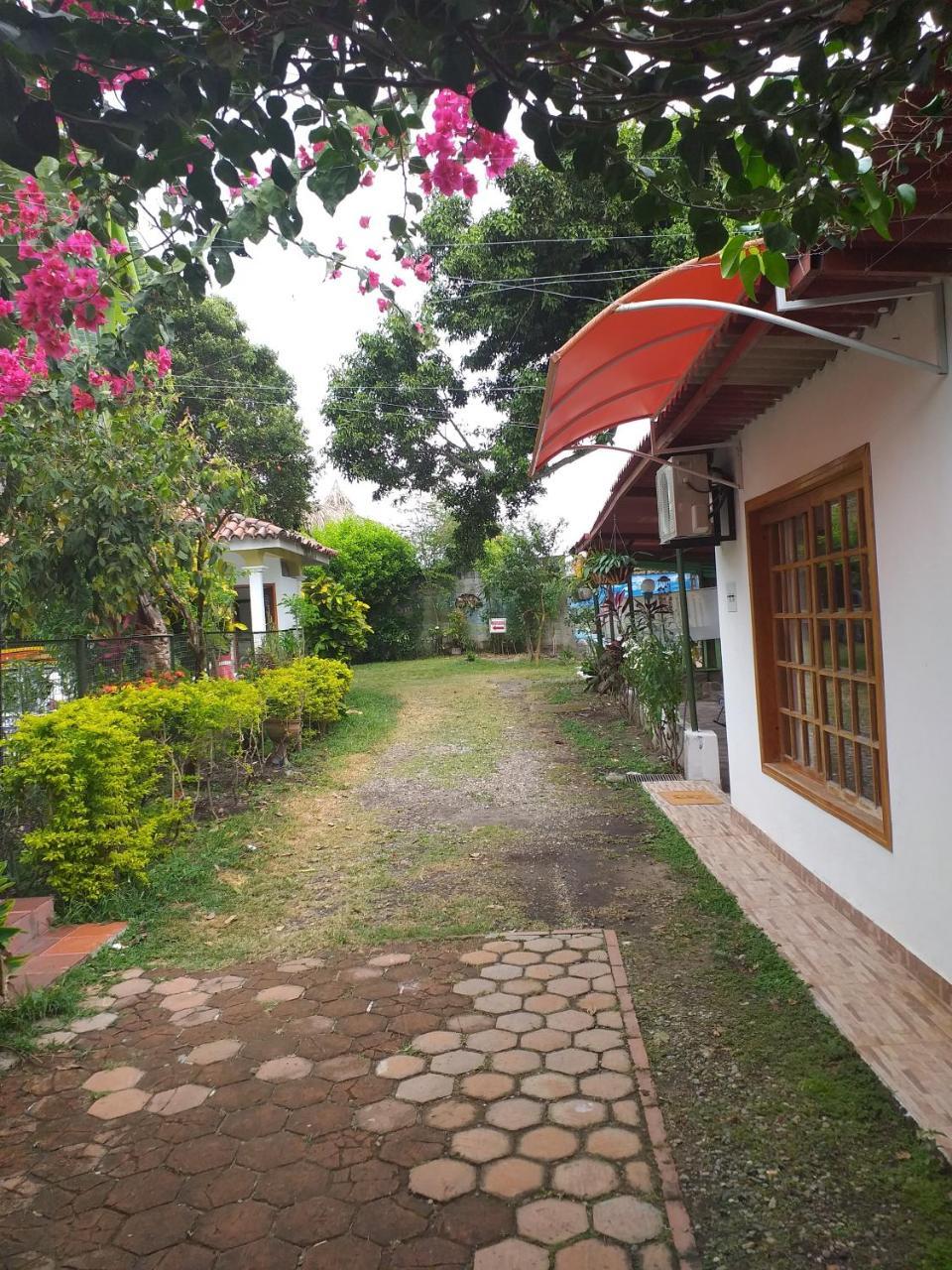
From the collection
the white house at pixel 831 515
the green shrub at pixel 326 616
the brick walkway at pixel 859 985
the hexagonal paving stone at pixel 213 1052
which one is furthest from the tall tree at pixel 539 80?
the green shrub at pixel 326 616

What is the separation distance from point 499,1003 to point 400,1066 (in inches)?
23.5

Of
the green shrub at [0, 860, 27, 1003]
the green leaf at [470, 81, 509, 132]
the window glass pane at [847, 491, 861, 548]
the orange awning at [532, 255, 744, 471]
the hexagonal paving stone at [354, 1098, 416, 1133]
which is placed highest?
the orange awning at [532, 255, 744, 471]

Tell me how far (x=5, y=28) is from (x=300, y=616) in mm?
11839

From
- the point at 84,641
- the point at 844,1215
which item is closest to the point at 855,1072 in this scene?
the point at 844,1215

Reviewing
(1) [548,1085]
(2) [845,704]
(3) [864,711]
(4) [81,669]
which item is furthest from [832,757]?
(4) [81,669]

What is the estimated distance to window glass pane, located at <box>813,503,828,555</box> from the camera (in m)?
4.44

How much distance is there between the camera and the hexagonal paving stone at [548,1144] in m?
2.48

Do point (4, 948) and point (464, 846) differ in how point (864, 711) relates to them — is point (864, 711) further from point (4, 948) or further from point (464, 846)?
point (4, 948)

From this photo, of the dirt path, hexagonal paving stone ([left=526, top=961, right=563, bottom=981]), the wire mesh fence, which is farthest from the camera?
the wire mesh fence

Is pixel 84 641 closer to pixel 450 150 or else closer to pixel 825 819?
pixel 450 150

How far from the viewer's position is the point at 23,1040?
3318 mm

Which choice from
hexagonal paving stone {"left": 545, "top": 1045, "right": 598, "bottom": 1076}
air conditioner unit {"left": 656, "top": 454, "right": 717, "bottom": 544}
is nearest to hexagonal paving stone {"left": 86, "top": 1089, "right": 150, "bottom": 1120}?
hexagonal paving stone {"left": 545, "top": 1045, "right": 598, "bottom": 1076}

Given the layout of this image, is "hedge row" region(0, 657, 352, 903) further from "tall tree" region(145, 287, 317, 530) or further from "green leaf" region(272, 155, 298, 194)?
"tall tree" region(145, 287, 317, 530)

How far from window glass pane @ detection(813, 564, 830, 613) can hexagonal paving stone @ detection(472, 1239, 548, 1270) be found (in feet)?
11.0
